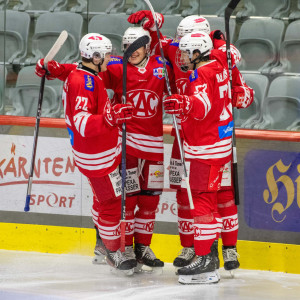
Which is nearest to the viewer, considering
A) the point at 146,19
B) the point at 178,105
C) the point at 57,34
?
the point at 178,105

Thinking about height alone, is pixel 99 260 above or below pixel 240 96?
below

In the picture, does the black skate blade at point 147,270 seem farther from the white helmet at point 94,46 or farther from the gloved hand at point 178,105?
the white helmet at point 94,46

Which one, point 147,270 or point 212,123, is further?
point 147,270

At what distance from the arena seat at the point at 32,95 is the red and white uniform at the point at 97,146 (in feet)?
3.87

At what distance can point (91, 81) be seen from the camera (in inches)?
182

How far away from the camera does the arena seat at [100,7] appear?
5914mm

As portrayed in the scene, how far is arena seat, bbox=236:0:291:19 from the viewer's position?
5.52m

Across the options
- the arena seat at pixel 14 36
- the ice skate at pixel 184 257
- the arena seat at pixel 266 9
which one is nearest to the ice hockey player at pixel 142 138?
the ice skate at pixel 184 257

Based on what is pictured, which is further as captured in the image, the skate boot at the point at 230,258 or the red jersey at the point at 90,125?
the skate boot at the point at 230,258

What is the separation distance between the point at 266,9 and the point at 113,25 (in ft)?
3.49

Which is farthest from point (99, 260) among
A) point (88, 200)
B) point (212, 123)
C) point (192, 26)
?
point (192, 26)

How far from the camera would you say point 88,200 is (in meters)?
5.49

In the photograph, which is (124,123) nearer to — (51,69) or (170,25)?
(51,69)

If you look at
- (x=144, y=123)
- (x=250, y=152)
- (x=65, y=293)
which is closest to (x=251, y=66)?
(x=250, y=152)
